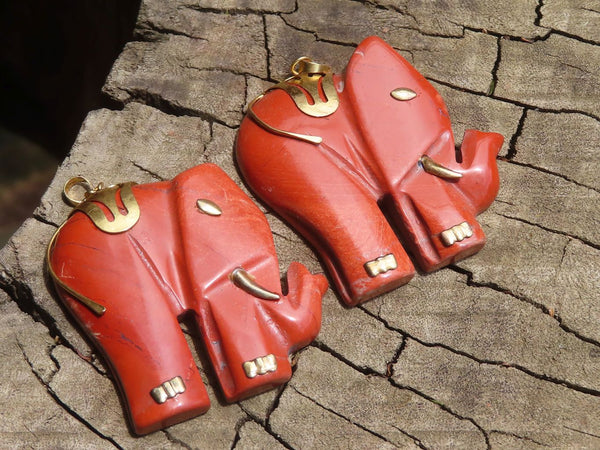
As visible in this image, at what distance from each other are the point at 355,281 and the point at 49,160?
234cm

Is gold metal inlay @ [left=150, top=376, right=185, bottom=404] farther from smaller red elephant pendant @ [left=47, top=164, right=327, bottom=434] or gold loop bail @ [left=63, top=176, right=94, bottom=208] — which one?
gold loop bail @ [left=63, top=176, right=94, bottom=208]

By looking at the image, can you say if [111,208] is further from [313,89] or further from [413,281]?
[413,281]

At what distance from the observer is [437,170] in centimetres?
187

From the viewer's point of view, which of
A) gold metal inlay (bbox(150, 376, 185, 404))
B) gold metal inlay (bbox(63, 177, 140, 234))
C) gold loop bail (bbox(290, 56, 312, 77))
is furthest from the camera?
gold loop bail (bbox(290, 56, 312, 77))

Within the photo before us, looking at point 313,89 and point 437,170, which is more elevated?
point 313,89

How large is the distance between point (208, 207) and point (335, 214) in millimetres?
310

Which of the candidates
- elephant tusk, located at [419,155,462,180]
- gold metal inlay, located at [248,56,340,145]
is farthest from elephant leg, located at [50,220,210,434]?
elephant tusk, located at [419,155,462,180]

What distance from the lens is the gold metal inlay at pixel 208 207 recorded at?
1771 mm

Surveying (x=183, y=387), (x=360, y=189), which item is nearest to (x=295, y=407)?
(x=183, y=387)

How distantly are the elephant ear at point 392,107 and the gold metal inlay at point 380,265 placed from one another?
0.20m

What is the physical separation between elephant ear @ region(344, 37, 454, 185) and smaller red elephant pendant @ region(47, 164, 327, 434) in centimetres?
38

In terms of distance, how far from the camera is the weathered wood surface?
171 cm

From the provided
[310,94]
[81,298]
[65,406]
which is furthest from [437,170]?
[65,406]

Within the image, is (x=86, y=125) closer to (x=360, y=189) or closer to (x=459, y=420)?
(x=360, y=189)
